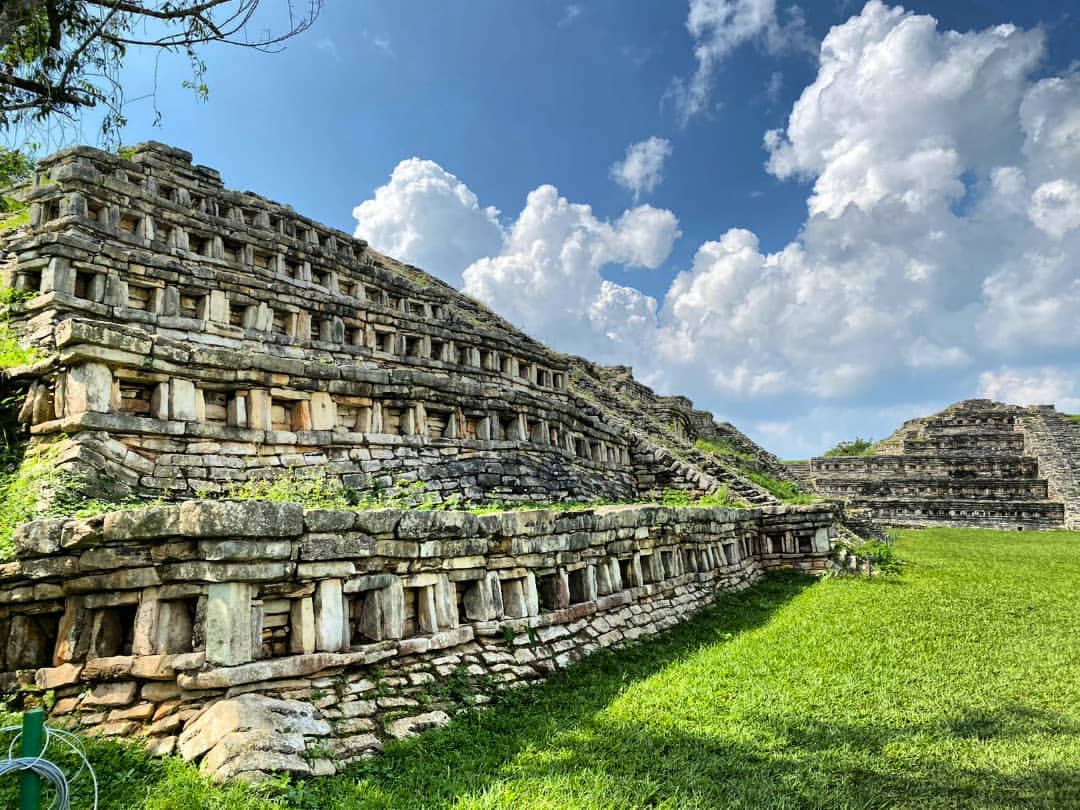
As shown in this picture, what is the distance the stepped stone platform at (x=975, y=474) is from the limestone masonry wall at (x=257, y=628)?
29.8 metres

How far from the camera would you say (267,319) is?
1477cm

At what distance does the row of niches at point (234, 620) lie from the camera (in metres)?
5.07

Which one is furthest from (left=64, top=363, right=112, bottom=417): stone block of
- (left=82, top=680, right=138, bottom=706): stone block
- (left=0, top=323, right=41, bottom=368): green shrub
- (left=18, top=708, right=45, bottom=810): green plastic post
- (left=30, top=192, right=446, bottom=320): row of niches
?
(left=30, top=192, right=446, bottom=320): row of niches

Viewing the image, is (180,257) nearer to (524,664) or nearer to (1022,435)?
(524,664)

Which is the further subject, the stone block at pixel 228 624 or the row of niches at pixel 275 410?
the row of niches at pixel 275 410

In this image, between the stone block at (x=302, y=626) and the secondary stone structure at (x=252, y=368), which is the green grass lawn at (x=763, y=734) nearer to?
the stone block at (x=302, y=626)

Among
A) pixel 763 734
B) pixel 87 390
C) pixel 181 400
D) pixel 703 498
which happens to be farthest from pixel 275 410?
pixel 703 498

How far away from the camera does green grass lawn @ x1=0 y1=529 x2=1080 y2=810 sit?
4.59m

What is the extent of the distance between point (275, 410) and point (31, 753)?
22.4 ft

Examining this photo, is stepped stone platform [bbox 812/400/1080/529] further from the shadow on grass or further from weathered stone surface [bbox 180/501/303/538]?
weathered stone surface [bbox 180/501/303/538]

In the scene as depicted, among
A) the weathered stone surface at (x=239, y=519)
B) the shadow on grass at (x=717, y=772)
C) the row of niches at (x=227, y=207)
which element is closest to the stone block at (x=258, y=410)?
the weathered stone surface at (x=239, y=519)

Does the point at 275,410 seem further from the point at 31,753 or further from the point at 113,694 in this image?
the point at 31,753

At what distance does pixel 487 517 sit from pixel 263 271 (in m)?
13.4

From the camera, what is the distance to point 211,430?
8891 millimetres
